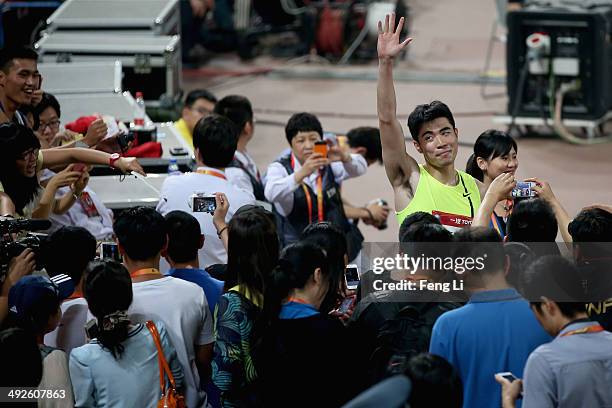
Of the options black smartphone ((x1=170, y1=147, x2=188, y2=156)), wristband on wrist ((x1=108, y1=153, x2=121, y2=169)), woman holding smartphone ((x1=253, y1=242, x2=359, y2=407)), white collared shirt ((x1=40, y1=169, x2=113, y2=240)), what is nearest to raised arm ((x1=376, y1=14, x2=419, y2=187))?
woman holding smartphone ((x1=253, y1=242, x2=359, y2=407))

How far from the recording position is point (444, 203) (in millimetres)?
4816

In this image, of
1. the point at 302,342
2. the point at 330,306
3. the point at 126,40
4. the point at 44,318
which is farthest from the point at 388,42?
the point at 126,40

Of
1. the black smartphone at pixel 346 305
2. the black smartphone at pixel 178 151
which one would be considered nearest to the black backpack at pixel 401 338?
the black smartphone at pixel 346 305

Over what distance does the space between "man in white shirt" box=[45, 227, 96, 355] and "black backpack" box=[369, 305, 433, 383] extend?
122 centimetres

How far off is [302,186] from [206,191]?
100cm

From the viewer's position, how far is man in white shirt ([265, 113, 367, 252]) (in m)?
6.13

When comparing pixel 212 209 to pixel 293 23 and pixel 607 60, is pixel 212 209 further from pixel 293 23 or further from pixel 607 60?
pixel 293 23

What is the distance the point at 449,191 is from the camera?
4852 mm

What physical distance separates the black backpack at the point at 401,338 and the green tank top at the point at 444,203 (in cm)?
88

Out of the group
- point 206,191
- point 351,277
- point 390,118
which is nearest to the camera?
point 390,118

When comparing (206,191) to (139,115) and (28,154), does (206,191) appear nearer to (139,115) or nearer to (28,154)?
(28,154)

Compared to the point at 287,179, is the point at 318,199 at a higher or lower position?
lower

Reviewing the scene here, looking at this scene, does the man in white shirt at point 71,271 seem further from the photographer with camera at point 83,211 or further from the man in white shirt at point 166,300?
the photographer with camera at point 83,211

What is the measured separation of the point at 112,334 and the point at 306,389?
0.74 metres
